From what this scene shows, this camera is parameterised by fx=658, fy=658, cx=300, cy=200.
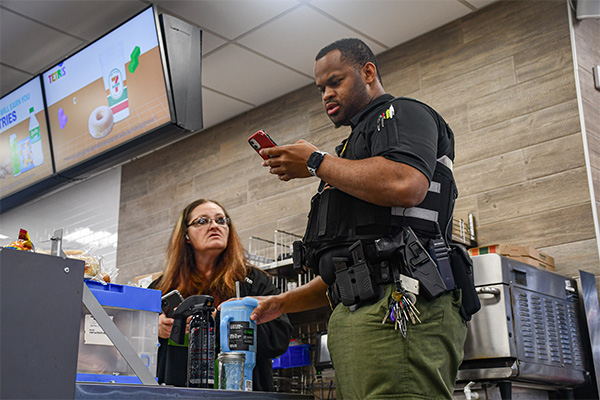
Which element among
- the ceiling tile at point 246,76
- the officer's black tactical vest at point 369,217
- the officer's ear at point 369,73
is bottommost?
the officer's black tactical vest at point 369,217

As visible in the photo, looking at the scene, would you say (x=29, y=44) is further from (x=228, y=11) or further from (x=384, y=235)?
(x=384, y=235)

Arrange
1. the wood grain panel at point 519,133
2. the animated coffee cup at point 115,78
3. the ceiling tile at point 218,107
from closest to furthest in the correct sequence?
1. the wood grain panel at point 519,133
2. the animated coffee cup at point 115,78
3. the ceiling tile at point 218,107

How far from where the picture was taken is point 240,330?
1811mm

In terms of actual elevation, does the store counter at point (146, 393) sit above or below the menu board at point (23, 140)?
below

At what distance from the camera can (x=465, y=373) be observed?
271 cm

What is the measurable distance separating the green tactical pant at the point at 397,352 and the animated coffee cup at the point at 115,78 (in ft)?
7.54

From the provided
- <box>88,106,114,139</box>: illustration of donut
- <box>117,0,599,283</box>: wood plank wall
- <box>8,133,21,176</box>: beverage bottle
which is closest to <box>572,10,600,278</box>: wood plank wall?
<box>117,0,599,283</box>: wood plank wall

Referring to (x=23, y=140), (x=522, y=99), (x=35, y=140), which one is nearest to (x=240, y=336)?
(x=522, y=99)

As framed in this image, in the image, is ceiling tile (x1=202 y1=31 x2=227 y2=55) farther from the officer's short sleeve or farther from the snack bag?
the snack bag

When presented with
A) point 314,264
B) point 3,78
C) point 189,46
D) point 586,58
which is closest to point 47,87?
point 3,78

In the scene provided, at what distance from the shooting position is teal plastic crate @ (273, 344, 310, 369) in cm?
387

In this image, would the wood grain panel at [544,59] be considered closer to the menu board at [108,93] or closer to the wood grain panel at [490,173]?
the wood grain panel at [490,173]

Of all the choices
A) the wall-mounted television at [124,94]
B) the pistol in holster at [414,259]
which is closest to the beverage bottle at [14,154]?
the wall-mounted television at [124,94]

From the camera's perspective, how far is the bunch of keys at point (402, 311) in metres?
1.53
